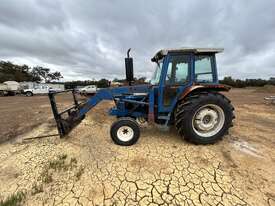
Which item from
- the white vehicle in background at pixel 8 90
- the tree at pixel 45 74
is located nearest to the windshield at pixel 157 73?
the white vehicle in background at pixel 8 90

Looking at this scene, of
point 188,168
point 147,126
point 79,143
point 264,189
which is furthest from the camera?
point 147,126

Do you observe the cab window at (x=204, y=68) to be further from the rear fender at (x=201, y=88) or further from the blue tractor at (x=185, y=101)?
the rear fender at (x=201, y=88)

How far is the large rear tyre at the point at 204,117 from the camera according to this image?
3320mm

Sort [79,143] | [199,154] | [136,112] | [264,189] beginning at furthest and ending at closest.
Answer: [136,112], [79,143], [199,154], [264,189]

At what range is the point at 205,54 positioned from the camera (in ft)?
11.6

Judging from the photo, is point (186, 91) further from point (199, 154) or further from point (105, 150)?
point (105, 150)

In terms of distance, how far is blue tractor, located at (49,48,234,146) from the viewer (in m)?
3.38

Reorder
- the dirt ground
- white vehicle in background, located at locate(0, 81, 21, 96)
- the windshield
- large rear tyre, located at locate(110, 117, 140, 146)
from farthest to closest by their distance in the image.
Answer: white vehicle in background, located at locate(0, 81, 21, 96) < the windshield < large rear tyre, located at locate(110, 117, 140, 146) < the dirt ground

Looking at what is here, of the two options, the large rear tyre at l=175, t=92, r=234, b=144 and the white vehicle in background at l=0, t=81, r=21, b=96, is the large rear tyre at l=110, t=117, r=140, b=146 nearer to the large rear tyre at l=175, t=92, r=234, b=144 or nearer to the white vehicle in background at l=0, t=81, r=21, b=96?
the large rear tyre at l=175, t=92, r=234, b=144

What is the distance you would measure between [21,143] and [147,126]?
3.34m

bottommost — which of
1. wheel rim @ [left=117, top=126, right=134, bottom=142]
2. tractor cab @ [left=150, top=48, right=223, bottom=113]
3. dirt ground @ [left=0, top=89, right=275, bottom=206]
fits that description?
dirt ground @ [left=0, top=89, right=275, bottom=206]

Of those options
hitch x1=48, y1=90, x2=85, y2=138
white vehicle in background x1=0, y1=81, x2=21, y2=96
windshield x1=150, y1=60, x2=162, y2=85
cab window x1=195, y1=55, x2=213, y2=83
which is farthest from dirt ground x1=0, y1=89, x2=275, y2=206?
white vehicle in background x1=0, y1=81, x2=21, y2=96

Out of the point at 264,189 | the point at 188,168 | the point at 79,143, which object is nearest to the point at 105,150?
the point at 79,143

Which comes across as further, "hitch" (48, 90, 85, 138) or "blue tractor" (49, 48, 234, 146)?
"hitch" (48, 90, 85, 138)
